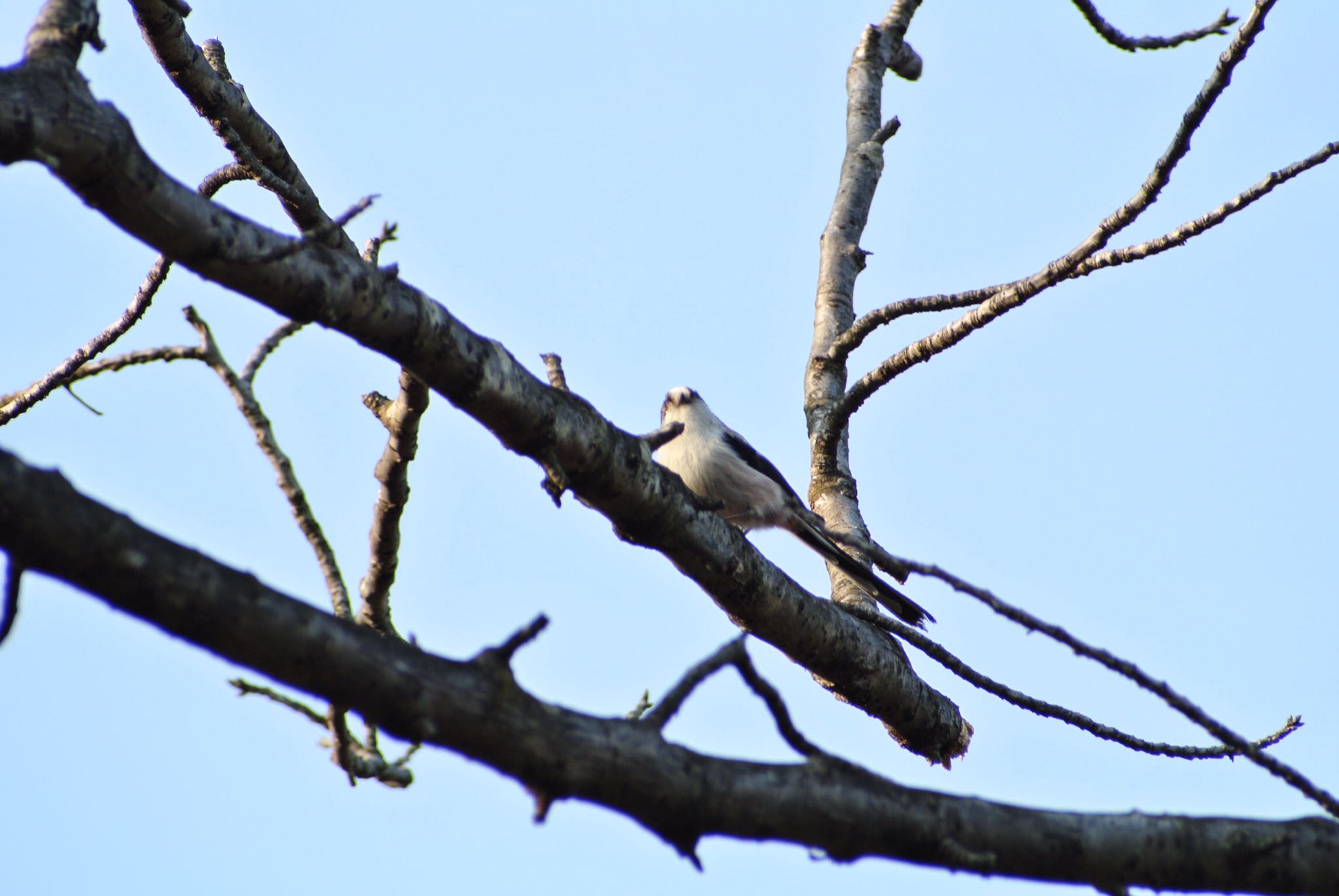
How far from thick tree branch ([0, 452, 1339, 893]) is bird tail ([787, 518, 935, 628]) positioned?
3.17m

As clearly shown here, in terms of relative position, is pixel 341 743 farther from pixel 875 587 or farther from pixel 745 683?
pixel 875 587

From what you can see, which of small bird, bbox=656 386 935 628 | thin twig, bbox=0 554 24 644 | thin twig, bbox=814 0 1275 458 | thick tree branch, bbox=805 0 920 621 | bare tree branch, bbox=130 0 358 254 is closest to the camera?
thin twig, bbox=0 554 24 644

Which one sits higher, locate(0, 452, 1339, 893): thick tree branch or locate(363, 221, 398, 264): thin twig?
locate(363, 221, 398, 264): thin twig

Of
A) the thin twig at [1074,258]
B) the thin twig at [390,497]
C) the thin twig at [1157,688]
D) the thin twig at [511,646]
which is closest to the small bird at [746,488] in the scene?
the thin twig at [1074,258]

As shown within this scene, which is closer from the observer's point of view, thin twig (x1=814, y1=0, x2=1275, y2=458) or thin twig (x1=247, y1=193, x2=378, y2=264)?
thin twig (x1=247, y1=193, x2=378, y2=264)

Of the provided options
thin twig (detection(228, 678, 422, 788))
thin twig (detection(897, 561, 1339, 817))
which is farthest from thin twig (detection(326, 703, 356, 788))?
thin twig (detection(897, 561, 1339, 817))

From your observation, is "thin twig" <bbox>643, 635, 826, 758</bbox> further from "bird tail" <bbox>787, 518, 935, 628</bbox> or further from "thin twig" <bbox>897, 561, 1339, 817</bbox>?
"bird tail" <bbox>787, 518, 935, 628</bbox>

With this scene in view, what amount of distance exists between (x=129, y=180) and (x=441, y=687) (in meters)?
1.10

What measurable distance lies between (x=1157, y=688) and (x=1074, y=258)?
1620 millimetres

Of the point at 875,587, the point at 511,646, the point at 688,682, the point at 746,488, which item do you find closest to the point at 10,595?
the point at 511,646

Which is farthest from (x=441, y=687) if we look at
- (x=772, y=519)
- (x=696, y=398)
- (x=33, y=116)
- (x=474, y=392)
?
(x=696, y=398)

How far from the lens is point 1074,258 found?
11.3 feet

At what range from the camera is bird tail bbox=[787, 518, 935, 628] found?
543 cm

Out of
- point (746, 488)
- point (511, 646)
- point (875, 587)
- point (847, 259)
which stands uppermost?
point (847, 259)
